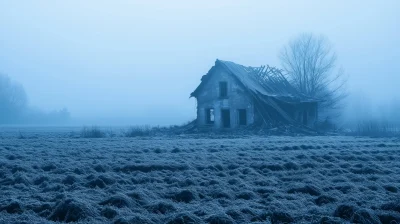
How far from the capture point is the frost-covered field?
684 centimetres

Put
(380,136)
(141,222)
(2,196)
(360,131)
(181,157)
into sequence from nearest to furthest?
(141,222) → (2,196) → (181,157) → (380,136) → (360,131)

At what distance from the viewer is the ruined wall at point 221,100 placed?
36.4 m

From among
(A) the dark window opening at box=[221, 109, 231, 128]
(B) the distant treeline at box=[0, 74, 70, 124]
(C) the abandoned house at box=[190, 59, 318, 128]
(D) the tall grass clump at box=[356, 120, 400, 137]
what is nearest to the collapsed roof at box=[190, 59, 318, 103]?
(C) the abandoned house at box=[190, 59, 318, 128]

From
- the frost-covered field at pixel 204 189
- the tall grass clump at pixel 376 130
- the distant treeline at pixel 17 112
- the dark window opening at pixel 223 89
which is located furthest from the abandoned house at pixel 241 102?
the distant treeline at pixel 17 112

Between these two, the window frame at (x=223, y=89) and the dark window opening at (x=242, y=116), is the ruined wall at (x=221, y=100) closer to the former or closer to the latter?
the window frame at (x=223, y=89)

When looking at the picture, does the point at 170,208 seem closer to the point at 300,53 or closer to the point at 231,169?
the point at 231,169

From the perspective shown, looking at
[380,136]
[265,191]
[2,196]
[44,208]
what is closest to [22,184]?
[2,196]

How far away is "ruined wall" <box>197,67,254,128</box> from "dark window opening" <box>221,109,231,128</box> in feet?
1.23

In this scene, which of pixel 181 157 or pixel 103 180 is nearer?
pixel 103 180

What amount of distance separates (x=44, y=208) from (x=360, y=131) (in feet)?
88.4

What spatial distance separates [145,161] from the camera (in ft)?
44.6

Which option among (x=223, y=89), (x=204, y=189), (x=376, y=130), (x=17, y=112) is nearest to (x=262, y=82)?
(x=223, y=89)

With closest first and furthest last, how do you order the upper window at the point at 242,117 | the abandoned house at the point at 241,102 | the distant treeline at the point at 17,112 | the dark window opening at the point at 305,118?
the abandoned house at the point at 241,102 < the upper window at the point at 242,117 < the dark window opening at the point at 305,118 < the distant treeline at the point at 17,112

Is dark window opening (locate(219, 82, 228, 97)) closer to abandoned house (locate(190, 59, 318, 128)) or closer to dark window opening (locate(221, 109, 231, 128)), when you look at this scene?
abandoned house (locate(190, 59, 318, 128))
